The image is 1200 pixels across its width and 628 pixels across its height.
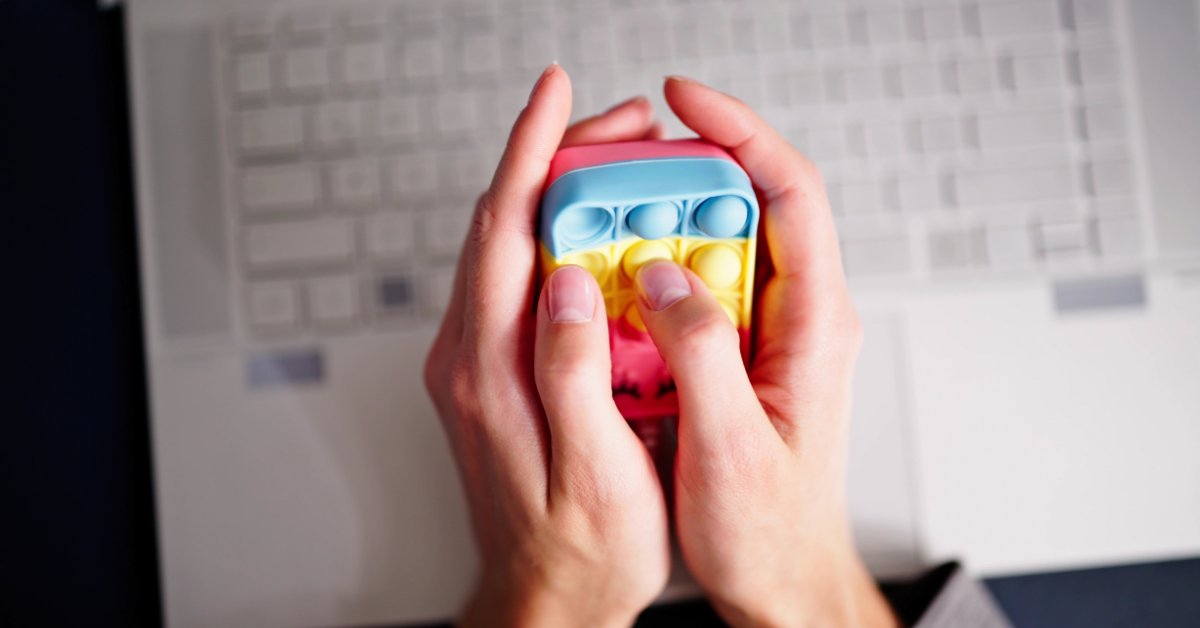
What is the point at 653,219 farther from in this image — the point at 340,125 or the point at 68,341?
the point at 68,341

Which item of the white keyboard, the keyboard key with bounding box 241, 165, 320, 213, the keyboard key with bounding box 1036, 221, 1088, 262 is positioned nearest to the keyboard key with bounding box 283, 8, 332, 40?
the white keyboard

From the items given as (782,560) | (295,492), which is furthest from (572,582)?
(295,492)

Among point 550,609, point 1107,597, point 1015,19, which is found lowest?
point 1107,597

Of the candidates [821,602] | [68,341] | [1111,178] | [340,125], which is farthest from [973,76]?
[68,341]

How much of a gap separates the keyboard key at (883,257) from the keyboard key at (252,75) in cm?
57

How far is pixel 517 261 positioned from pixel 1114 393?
23.1 inches

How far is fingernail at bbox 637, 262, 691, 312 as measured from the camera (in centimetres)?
43

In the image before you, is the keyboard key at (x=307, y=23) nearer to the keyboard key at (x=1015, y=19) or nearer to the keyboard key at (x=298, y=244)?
the keyboard key at (x=298, y=244)

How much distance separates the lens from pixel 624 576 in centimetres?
53

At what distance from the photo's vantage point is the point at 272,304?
69cm

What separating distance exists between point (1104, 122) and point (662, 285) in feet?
1.74

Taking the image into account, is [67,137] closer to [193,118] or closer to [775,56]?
[193,118]

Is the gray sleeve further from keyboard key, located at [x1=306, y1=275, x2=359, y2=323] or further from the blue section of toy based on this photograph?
keyboard key, located at [x1=306, y1=275, x2=359, y2=323]

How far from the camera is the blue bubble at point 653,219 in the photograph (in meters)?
0.43
